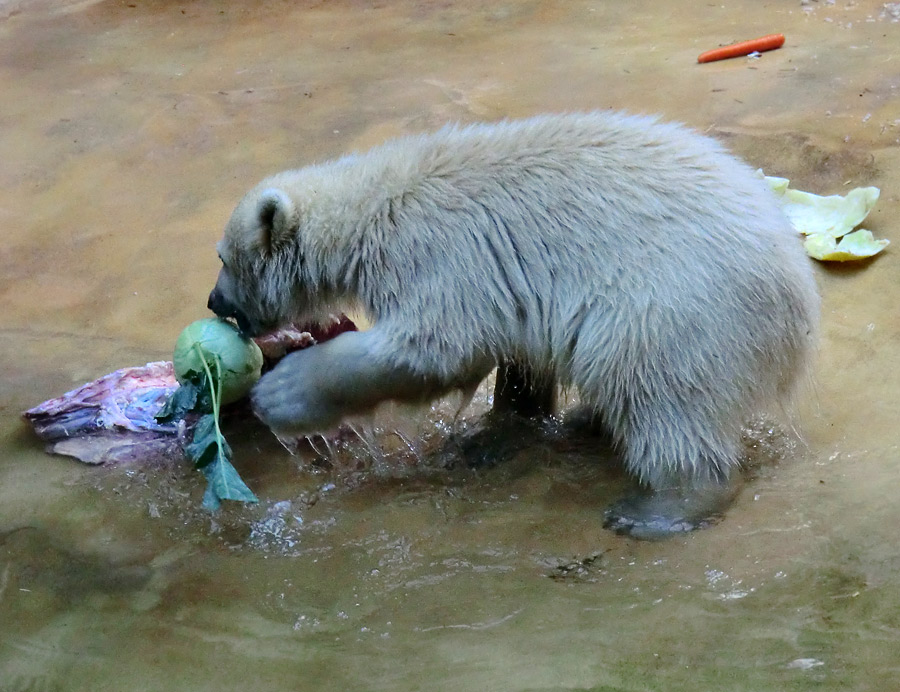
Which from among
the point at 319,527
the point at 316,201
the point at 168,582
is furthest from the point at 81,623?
the point at 316,201

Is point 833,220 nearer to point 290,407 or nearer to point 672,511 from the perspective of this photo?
point 672,511

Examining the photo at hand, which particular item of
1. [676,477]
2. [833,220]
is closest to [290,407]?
[676,477]

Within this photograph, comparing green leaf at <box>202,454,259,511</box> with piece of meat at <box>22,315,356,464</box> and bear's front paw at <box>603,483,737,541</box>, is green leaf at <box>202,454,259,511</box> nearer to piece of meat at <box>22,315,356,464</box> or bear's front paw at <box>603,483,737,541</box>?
piece of meat at <box>22,315,356,464</box>

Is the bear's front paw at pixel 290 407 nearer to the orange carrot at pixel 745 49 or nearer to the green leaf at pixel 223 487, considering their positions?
the green leaf at pixel 223 487

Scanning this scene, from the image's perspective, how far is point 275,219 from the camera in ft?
12.0

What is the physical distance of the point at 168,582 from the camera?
321cm

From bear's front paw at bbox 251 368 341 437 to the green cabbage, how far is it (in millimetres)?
118

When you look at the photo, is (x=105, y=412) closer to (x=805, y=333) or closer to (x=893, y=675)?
(x=805, y=333)

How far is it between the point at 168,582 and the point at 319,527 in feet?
1.88

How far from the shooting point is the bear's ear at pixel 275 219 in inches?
141

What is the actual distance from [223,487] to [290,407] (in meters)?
0.40

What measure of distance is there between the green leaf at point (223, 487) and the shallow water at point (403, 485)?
0.18 m

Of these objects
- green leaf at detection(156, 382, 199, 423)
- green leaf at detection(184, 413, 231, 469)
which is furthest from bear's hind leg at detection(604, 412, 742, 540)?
green leaf at detection(156, 382, 199, 423)

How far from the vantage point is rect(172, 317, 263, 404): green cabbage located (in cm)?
372
